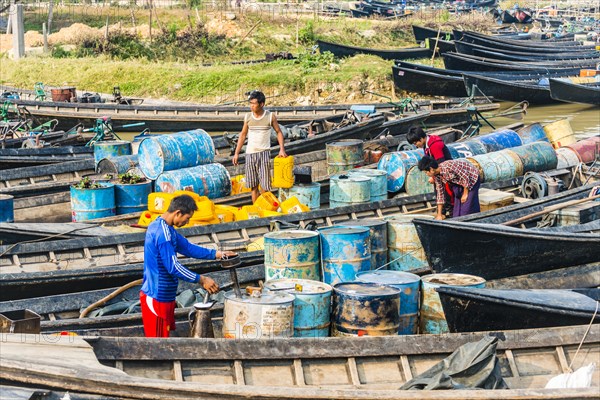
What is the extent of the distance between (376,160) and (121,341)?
9.83 metres

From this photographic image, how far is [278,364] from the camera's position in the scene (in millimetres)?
6691

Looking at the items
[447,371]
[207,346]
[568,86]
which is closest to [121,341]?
[207,346]

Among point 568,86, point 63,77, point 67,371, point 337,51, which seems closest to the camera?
point 67,371

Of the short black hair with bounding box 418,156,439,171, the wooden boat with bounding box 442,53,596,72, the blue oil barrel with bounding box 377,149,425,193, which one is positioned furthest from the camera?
the wooden boat with bounding box 442,53,596,72

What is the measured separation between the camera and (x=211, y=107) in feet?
79.2

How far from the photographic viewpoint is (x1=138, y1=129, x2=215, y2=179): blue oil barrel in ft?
41.9

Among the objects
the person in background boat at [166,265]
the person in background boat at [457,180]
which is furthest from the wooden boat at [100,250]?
the person in background boat at [166,265]

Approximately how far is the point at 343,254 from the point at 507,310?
1.79 meters

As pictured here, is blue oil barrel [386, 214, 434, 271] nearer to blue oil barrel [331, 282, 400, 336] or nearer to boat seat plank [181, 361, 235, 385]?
blue oil barrel [331, 282, 400, 336]

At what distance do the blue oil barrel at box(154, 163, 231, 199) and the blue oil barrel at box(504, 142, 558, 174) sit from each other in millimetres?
Answer: 4409

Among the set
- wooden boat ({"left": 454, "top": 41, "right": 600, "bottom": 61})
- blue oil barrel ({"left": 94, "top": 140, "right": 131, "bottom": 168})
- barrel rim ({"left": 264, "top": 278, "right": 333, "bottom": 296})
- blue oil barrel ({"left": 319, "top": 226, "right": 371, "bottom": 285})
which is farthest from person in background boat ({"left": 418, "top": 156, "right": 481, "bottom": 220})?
wooden boat ({"left": 454, "top": 41, "right": 600, "bottom": 61})

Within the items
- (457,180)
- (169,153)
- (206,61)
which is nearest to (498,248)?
(457,180)

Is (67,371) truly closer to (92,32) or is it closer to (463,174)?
(463,174)

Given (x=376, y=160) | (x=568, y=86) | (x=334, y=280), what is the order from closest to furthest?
(x=334, y=280)
(x=376, y=160)
(x=568, y=86)
